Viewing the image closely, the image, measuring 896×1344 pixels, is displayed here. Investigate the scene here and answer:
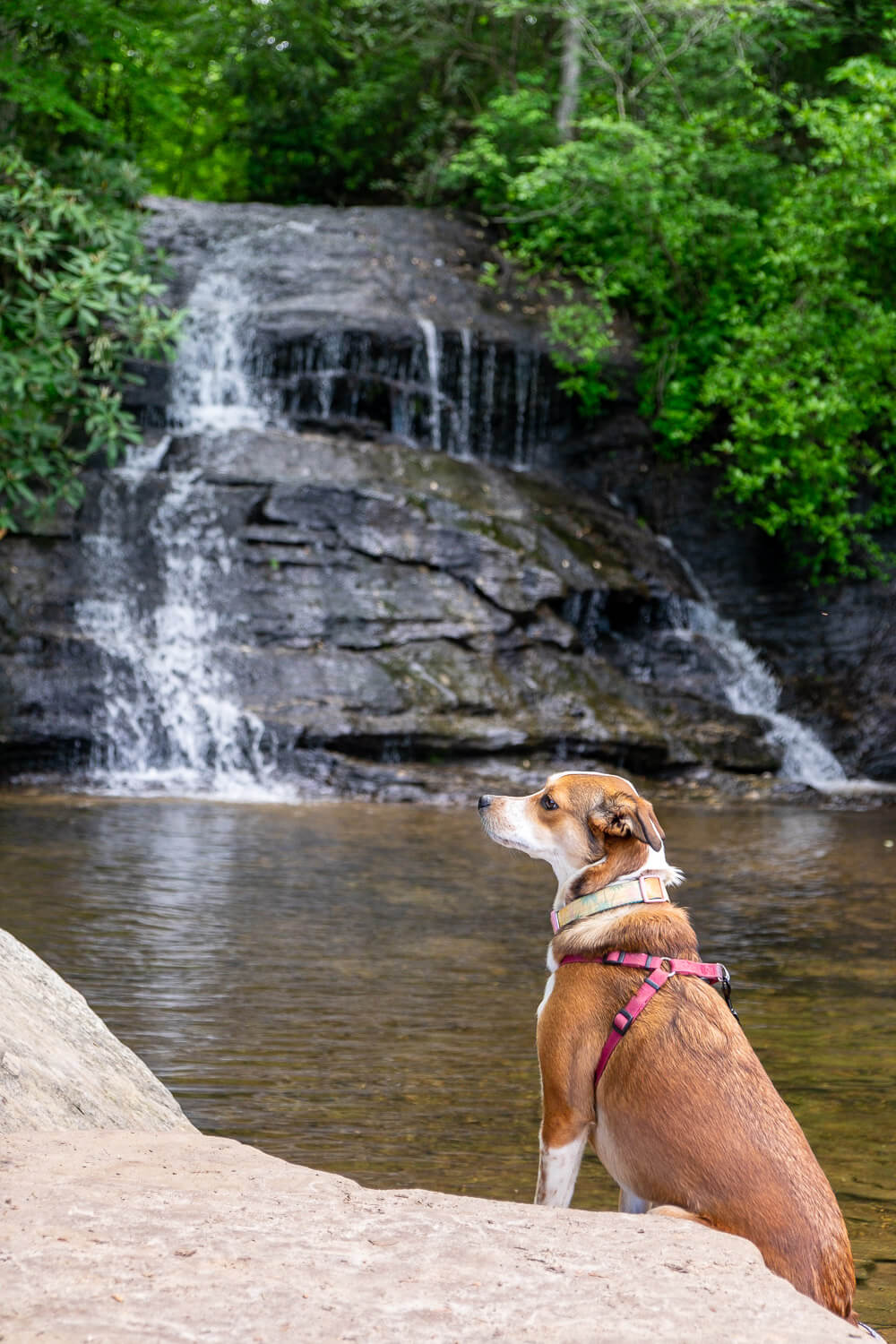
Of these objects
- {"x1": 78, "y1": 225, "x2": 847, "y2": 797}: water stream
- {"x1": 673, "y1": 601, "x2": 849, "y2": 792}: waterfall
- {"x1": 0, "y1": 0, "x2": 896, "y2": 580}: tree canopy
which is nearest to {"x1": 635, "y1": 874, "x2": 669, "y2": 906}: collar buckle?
{"x1": 78, "y1": 225, "x2": 847, "y2": 797}: water stream

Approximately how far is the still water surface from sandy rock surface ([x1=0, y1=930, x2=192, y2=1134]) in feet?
2.41

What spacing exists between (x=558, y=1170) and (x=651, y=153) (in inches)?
690

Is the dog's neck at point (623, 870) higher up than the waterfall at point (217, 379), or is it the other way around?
the waterfall at point (217, 379)

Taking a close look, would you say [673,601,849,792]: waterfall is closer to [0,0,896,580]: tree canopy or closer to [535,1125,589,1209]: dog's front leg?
[0,0,896,580]: tree canopy

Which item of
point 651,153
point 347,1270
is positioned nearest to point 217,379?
point 651,153

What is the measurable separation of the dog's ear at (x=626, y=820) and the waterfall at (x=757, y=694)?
1287 centimetres

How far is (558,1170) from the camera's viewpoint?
3189 millimetres

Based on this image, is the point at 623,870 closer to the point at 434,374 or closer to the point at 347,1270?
the point at 347,1270

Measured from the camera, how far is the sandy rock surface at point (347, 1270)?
6.32 ft

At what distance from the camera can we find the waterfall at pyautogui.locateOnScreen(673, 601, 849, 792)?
1658 centimetres

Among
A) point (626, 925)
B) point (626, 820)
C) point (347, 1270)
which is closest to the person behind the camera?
point (347, 1270)

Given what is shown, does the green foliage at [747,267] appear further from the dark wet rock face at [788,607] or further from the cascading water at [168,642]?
the cascading water at [168,642]

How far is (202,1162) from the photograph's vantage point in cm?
293

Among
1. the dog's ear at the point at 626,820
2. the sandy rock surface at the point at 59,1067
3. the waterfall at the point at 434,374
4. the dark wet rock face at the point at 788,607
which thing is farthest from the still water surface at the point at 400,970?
the waterfall at the point at 434,374
